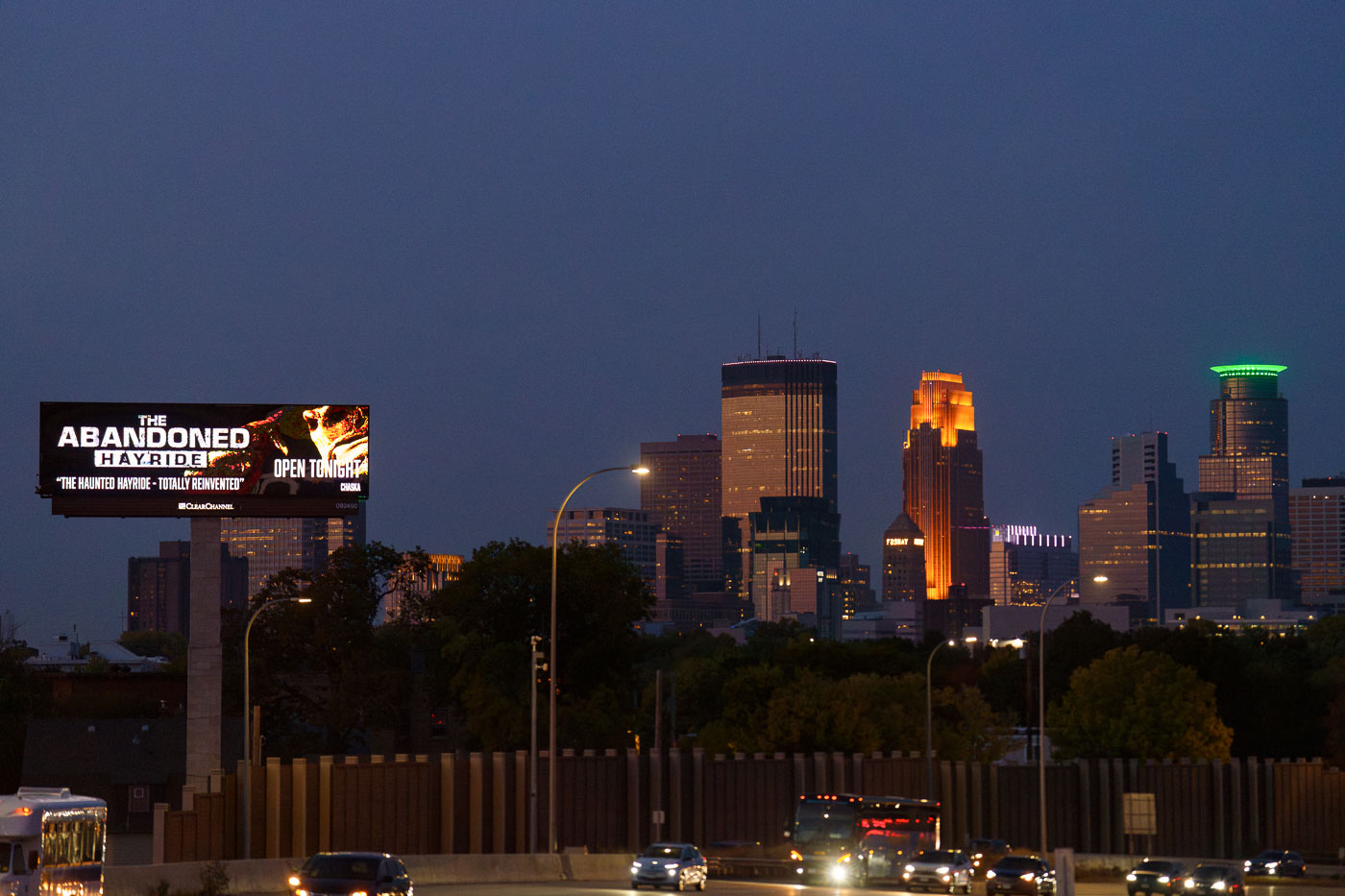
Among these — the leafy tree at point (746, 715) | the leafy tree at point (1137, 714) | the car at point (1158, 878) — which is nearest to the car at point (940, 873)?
the car at point (1158, 878)

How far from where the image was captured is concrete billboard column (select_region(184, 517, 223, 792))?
71.1m

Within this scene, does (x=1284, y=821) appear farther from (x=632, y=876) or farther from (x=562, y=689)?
(x=632, y=876)

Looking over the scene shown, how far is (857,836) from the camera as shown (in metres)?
63.9

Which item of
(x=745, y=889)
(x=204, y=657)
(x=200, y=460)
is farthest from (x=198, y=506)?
(x=745, y=889)

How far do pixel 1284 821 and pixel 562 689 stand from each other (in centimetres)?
3860

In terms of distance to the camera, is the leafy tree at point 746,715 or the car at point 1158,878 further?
the leafy tree at point 746,715

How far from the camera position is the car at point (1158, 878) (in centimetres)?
5328

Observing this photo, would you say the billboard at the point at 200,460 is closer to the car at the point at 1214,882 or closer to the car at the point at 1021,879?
the car at the point at 1021,879

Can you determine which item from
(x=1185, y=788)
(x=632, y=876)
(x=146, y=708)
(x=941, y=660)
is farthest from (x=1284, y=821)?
(x=941, y=660)

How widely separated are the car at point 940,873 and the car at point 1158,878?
4.81 m

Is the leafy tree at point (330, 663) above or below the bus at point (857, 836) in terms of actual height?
above

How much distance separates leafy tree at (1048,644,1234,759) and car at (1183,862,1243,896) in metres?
51.7

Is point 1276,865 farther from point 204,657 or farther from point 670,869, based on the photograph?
point 204,657

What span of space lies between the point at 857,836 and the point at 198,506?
2704 cm
